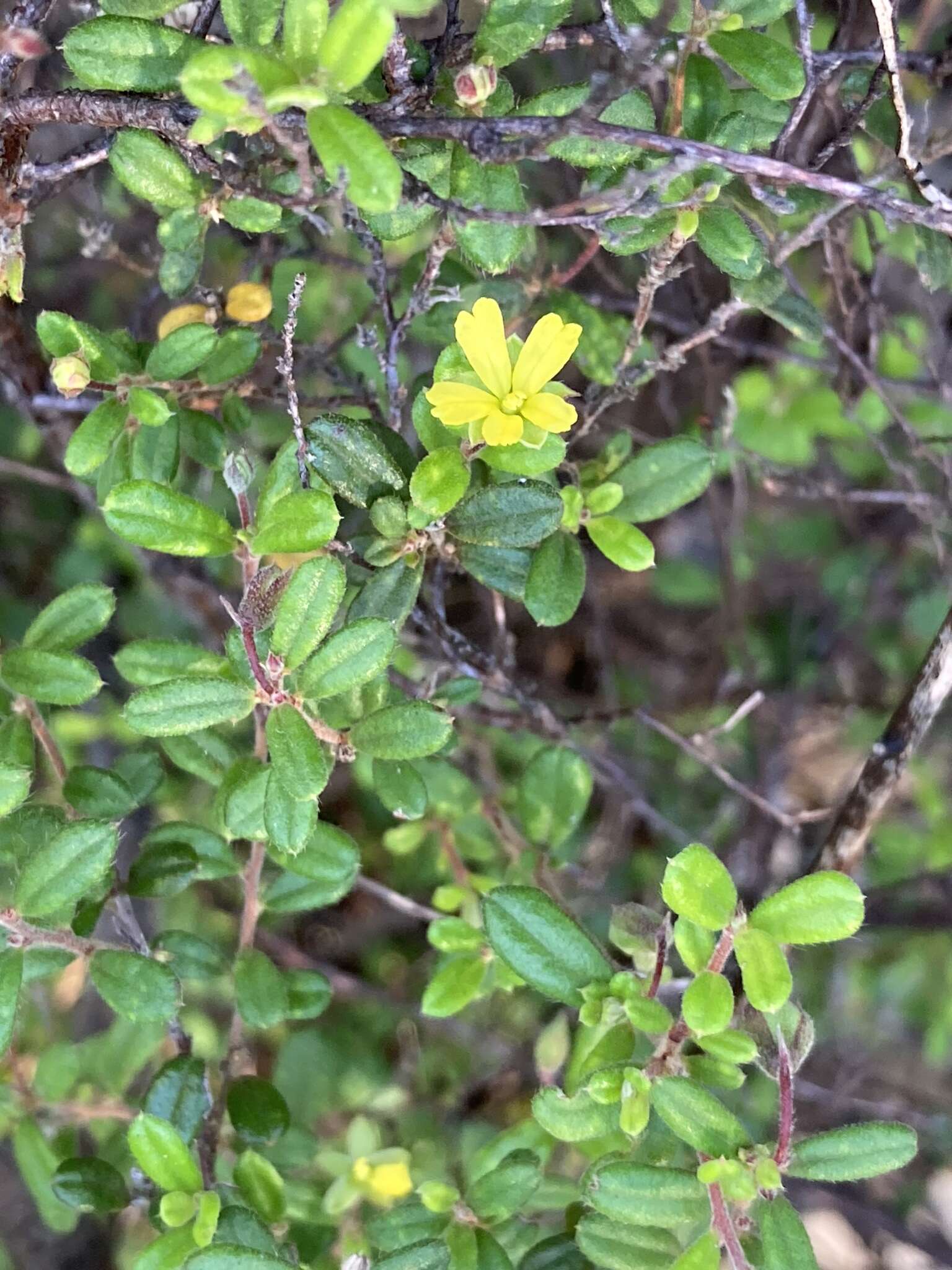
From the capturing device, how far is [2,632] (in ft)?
8.23

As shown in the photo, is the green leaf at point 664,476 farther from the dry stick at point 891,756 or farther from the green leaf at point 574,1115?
the green leaf at point 574,1115

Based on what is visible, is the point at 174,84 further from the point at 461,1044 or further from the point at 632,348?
the point at 461,1044

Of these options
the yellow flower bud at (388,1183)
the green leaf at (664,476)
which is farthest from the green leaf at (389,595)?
the yellow flower bud at (388,1183)

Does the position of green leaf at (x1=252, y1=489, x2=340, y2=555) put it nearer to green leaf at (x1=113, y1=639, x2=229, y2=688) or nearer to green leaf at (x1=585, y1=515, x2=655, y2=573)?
green leaf at (x1=113, y1=639, x2=229, y2=688)

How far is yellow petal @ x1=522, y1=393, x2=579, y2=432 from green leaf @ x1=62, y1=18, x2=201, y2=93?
1.56 ft

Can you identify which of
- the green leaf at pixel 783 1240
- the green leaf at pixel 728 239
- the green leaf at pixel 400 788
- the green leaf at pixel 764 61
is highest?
the green leaf at pixel 764 61

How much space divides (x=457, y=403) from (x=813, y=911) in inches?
24.5

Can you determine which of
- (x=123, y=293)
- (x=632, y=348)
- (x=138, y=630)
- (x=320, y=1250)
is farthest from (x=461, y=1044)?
(x=123, y=293)

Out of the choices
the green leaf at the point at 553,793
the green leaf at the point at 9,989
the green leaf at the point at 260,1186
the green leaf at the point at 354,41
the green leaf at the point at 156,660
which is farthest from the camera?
the green leaf at the point at 553,793

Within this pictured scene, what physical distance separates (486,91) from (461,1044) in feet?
6.31

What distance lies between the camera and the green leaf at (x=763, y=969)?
3.54ft

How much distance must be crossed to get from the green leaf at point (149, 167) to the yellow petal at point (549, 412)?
461 millimetres

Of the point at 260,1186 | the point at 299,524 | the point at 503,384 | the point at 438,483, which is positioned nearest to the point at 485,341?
the point at 503,384

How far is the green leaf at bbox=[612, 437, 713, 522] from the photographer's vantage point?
4.46 feet
